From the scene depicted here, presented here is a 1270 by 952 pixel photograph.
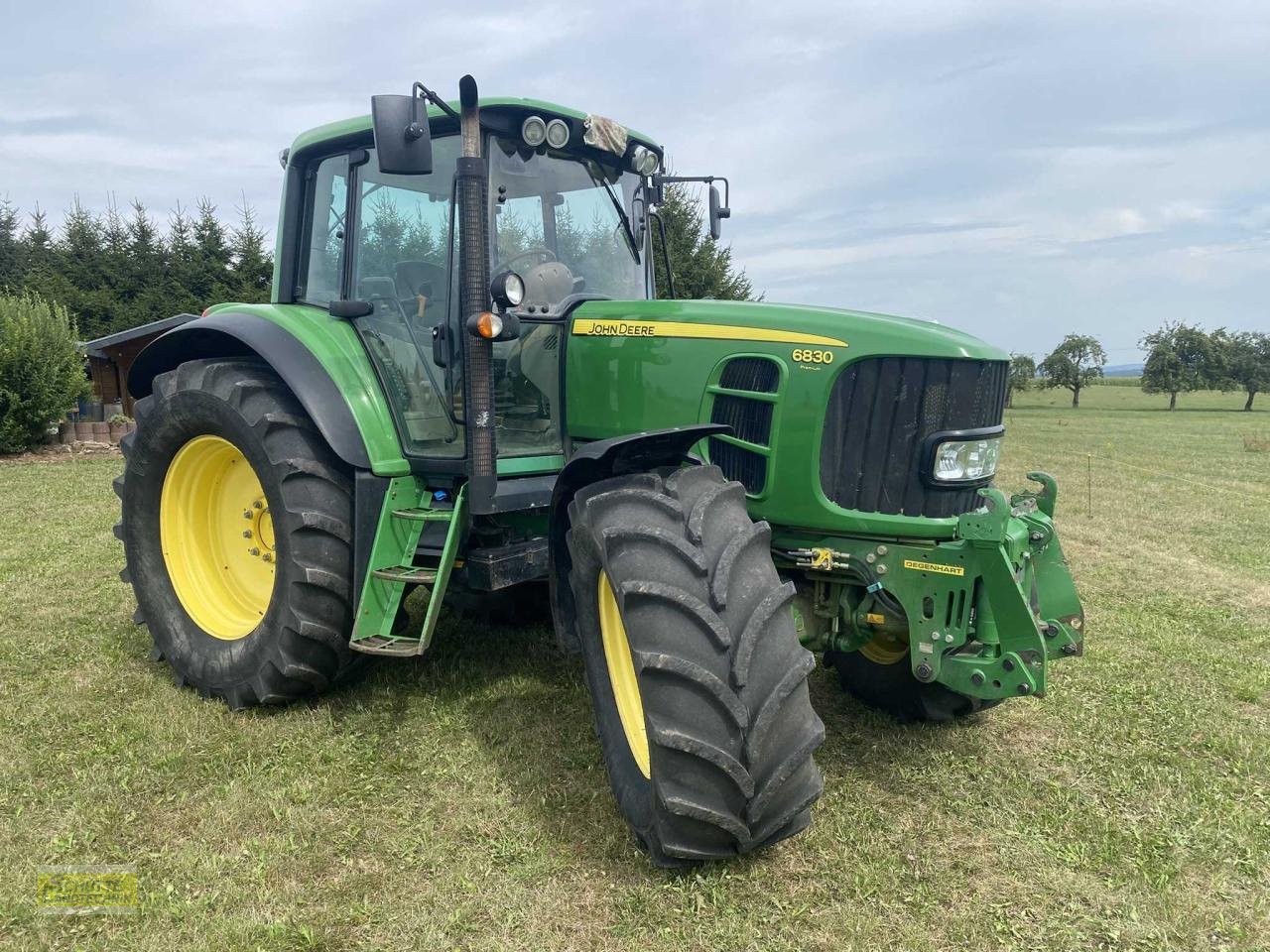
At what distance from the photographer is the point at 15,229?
105ft

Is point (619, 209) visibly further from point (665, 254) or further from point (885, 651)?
point (885, 651)

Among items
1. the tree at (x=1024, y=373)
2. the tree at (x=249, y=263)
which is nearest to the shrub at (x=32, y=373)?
the tree at (x=249, y=263)

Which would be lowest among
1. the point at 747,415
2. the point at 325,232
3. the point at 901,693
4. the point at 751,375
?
the point at 901,693

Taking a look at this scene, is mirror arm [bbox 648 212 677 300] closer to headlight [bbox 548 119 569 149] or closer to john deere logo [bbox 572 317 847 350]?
headlight [bbox 548 119 569 149]

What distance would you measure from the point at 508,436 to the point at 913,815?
7.03ft

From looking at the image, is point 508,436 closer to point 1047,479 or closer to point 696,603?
point 696,603

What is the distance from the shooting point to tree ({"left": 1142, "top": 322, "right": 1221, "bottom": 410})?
48781 millimetres

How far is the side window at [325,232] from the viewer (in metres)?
4.13

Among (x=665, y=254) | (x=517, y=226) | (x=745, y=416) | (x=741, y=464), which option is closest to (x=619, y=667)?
(x=741, y=464)

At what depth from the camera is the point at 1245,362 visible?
49.2 metres

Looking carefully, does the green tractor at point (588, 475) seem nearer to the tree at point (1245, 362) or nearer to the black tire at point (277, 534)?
the black tire at point (277, 534)

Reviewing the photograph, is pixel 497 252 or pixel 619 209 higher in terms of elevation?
pixel 619 209

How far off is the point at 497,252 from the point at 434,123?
60 cm

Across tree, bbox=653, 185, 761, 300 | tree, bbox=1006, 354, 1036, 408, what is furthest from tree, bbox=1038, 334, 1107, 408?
tree, bbox=653, 185, 761, 300
